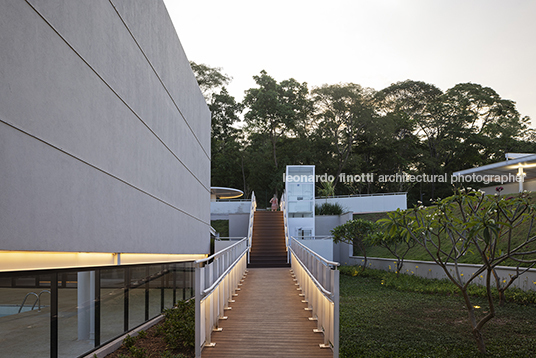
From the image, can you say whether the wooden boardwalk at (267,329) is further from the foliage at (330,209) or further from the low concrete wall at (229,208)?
the low concrete wall at (229,208)

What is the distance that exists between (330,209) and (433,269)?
13.3m

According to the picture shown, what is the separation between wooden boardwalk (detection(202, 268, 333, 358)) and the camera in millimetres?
6207

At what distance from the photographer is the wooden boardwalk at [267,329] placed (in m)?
6.21

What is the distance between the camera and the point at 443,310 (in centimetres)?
987

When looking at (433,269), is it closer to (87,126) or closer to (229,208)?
(87,126)

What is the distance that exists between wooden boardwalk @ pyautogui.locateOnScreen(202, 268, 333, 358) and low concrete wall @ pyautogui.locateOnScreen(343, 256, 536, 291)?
6.02 meters

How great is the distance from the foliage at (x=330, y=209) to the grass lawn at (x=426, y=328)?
52.8ft

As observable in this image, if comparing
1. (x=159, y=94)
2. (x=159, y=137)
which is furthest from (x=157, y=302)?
(x=159, y=94)

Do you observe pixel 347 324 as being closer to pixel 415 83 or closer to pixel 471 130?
pixel 471 130

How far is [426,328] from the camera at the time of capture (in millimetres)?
8062

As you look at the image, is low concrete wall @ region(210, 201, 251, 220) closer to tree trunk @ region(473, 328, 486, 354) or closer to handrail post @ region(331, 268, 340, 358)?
tree trunk @ region(473, 328, 486, 354)

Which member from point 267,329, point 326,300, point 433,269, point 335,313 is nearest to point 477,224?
point 335,313

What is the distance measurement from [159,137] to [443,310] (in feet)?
25.6

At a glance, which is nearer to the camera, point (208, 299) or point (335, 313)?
point (335, 313)
